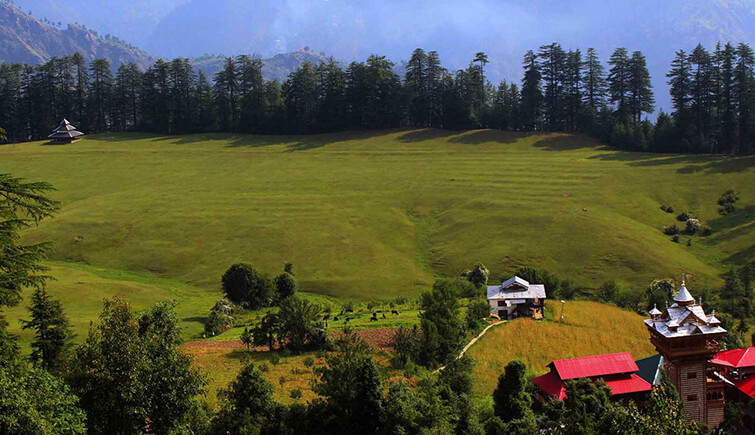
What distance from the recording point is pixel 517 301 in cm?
5369

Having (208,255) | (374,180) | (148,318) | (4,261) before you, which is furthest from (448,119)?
(4,261)

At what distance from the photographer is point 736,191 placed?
80938 mm

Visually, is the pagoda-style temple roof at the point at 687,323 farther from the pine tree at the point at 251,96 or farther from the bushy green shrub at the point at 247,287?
the pine tree at the point at 251,96

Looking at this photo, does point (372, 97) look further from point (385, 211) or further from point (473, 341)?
point (473, 341)

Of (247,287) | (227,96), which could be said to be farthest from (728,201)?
(227,96)

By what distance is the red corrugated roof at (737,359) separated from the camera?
3922 cm

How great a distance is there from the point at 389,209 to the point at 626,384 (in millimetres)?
44413

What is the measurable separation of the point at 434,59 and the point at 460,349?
86.4 metres

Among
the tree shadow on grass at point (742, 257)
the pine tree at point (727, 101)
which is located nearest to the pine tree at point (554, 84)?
the pine tree at point (727, 101)

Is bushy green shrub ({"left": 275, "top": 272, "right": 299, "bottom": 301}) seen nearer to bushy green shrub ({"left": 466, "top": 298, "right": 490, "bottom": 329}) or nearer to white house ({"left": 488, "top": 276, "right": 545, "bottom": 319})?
bushy green shrub ({"left": 466, "top": 298, "right": 490, "bottom": 329})

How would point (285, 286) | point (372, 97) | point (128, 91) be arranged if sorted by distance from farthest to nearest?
point (128, 91), point (372, 97), point (285, 286)

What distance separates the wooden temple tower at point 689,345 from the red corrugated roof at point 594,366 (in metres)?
4.11

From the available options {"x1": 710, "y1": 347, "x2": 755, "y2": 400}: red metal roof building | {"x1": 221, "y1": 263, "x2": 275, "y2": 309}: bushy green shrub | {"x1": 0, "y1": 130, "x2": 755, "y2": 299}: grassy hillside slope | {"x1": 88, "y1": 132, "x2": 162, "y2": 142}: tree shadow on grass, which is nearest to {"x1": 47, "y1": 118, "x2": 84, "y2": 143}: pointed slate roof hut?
{"x1": 88, "y1": 132, "x2": 162, "y2": 142}: tree shadow on grass

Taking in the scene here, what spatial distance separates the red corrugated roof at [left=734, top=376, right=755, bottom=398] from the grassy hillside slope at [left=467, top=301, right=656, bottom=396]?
27.5 feet
